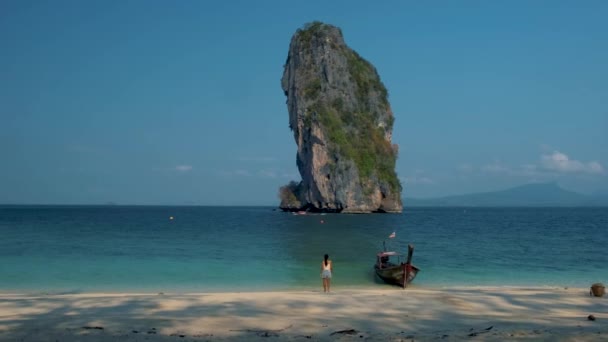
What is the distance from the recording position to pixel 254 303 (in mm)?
15078

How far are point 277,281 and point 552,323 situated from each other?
13.2 m

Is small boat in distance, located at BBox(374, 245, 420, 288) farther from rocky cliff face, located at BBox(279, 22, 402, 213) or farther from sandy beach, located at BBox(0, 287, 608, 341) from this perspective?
rocky cliff face, located at BBox(279, 22, 402, 213)

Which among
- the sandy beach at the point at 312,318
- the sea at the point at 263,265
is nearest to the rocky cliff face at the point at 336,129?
the sea at the point at 263,265

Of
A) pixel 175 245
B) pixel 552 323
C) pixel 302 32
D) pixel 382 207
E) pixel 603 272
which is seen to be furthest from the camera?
pixel 302 32

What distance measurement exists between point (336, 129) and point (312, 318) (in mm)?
100122

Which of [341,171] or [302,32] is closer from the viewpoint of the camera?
[341,171]

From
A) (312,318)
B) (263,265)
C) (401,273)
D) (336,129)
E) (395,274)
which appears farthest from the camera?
(336,129)

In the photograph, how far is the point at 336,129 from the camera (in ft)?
365

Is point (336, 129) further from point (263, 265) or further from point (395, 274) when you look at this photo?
point (395, 274)

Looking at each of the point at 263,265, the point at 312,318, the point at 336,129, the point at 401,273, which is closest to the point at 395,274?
the point at 401,273

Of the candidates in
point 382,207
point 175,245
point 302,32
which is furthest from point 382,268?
point 302,32

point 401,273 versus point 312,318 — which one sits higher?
point 312,318

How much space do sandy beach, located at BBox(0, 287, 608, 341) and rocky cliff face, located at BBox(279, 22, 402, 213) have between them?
90.3m

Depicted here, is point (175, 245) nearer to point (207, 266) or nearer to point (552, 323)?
point (207, 266)
